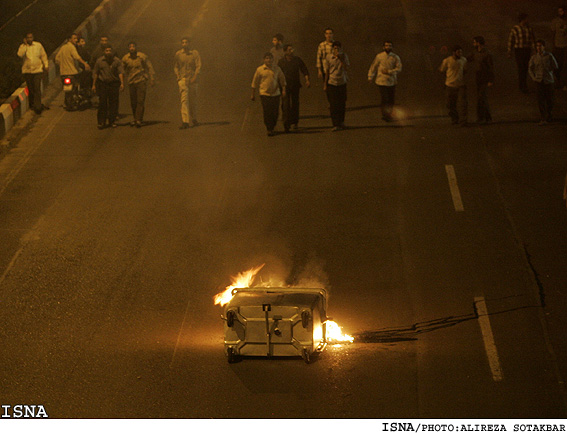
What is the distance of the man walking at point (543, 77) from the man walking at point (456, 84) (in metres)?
1.42

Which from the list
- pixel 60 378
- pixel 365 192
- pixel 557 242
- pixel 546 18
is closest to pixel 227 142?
pixel 365 192

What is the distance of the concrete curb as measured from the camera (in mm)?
19250

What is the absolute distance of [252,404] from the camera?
9.18 meters

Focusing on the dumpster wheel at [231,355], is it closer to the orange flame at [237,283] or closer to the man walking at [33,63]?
the orange flame at [237,283]

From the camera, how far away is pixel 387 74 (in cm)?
1877

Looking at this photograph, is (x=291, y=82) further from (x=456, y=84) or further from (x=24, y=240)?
(x=24, y=240)

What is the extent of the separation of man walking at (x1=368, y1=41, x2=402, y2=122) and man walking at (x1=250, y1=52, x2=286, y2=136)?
1.99 meters

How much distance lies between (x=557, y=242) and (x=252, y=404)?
5920 mm

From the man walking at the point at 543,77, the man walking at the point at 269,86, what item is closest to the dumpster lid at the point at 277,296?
the man walking at the point at 269,86

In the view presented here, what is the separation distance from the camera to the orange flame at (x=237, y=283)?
11538 mm

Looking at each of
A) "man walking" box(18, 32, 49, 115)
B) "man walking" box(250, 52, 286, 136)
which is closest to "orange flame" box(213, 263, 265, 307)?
"man walking" box(250, 52, 286, 136)

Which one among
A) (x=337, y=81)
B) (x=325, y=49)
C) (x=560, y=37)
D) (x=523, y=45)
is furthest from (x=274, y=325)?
(x=560, y=37)

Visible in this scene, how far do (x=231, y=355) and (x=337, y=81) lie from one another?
31.4 feet

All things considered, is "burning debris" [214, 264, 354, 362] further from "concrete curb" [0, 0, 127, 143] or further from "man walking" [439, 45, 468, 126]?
"concrete curb" [0, 0, 127, 143]
